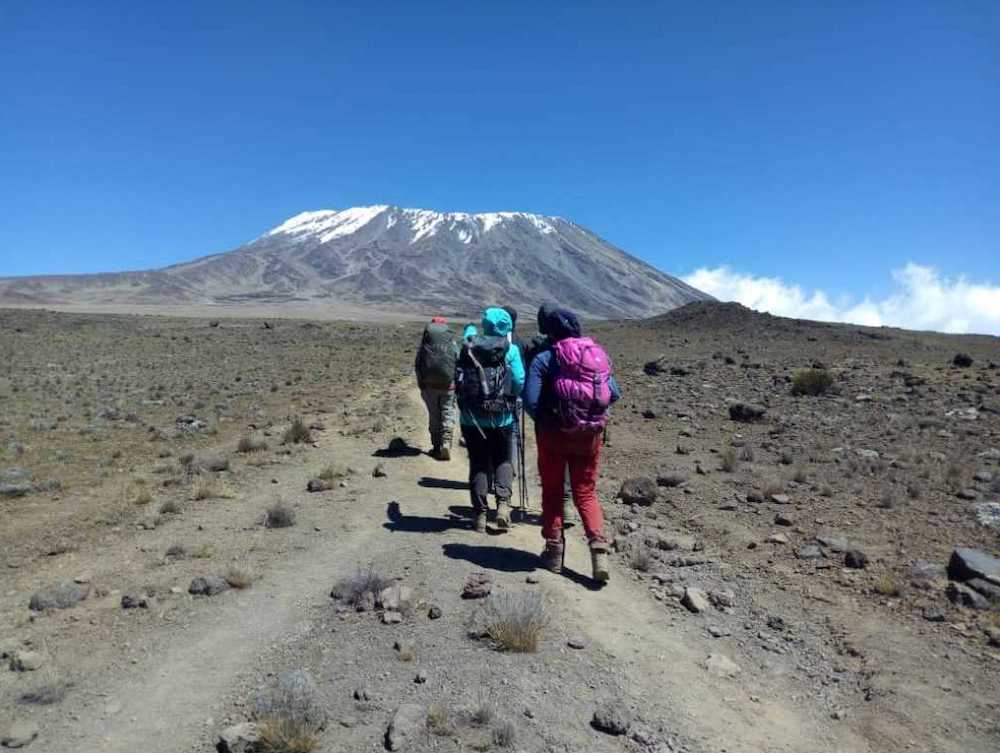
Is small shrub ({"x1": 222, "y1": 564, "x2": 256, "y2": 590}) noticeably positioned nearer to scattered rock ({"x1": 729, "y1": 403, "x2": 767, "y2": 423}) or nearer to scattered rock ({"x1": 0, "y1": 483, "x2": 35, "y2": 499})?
scattered rock ({"x1": 0, "y1": 483, "x2": 35, "y2": 499})

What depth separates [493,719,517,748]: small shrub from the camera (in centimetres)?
317

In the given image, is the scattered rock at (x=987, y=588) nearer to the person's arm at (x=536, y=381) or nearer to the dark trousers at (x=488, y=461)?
the person's arm at (x=536, y=381)

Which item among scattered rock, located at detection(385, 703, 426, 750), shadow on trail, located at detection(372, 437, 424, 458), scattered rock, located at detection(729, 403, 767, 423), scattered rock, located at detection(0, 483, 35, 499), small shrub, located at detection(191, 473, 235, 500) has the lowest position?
scattered rock, located at detection(0, 483, 35, 499)

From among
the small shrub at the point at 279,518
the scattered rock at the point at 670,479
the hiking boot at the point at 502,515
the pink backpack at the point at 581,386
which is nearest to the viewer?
the pink backpack at the point at 581,386

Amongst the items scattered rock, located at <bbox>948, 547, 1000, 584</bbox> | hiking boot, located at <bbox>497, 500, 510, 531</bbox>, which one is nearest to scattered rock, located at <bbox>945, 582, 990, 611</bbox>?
scattered rock, located at <bbox>948, 547, 1000, 584</bbox>

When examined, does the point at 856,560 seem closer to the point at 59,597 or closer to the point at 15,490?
the point at 59,597

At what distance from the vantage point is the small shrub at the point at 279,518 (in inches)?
255

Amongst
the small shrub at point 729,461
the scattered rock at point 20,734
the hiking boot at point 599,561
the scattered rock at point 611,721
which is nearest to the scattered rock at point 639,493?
the small shrub at point 729,461

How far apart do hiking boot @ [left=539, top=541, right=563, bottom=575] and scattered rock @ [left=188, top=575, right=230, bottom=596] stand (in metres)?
2.39

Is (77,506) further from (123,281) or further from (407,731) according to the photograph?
(123,281)

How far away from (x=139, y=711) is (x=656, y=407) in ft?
39.8

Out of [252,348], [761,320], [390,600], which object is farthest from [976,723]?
[761,320]

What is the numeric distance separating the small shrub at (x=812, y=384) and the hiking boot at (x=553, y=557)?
12029mm

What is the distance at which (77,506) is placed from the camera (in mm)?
7465
